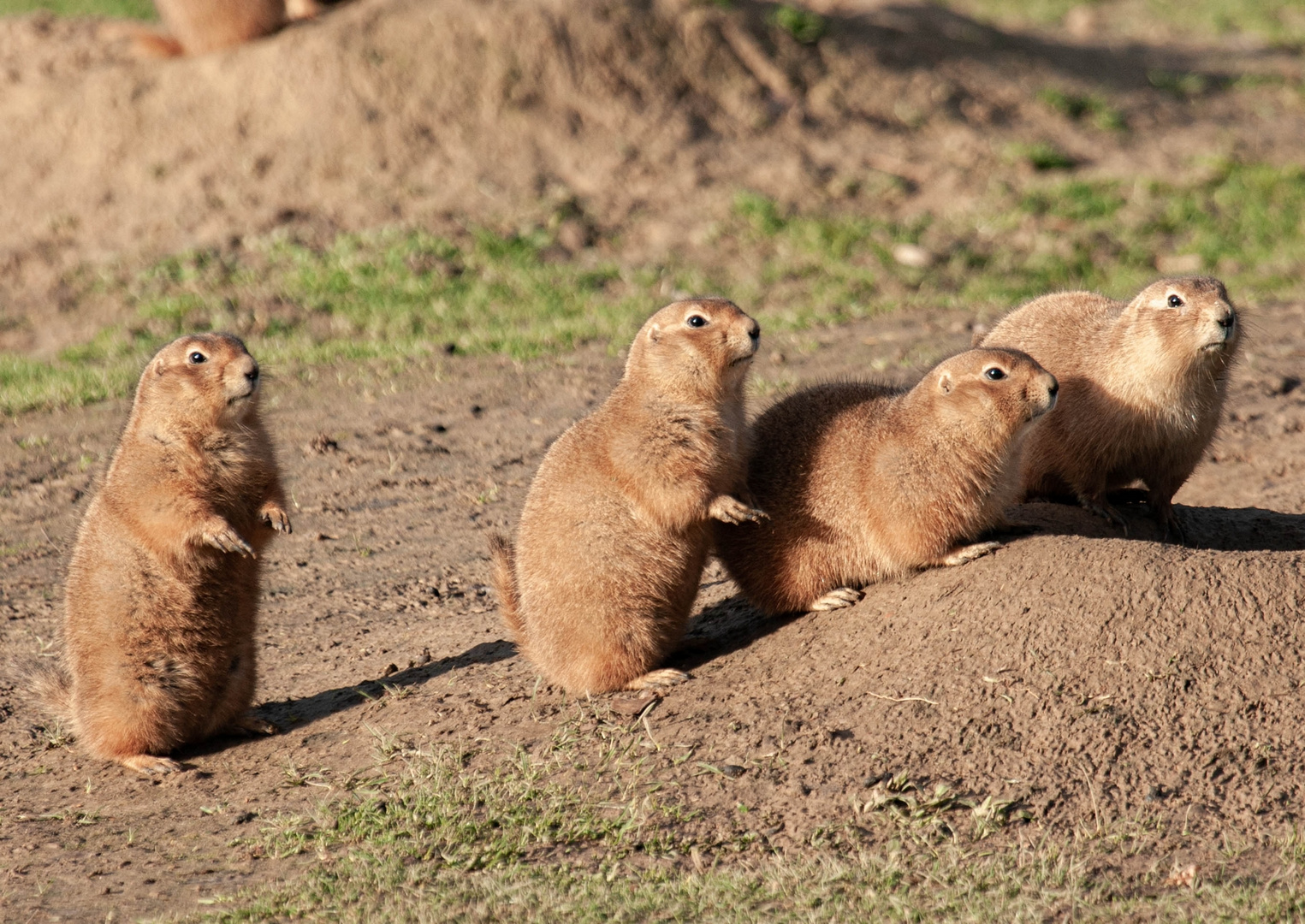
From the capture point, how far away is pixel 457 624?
6.57m

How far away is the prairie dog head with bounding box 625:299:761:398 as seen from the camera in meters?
5.32

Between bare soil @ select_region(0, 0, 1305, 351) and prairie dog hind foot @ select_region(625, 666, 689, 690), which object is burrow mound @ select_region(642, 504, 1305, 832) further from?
bare soil @ select_region(0, 0, 1305, 351)

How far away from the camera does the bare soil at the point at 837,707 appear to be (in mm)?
4512

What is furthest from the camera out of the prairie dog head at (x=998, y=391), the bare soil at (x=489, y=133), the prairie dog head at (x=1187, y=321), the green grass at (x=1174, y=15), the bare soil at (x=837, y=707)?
the green grass at (x=1174, y=15)

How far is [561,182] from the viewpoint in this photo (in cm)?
1268

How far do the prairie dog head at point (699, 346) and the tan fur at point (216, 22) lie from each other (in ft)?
30.0

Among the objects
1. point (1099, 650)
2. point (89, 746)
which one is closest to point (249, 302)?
point (89, 746)

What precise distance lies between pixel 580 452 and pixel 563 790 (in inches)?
51.9

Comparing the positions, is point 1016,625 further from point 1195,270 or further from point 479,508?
point 1195,270

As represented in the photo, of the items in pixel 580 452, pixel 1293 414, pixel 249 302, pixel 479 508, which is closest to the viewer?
pixel 580 452

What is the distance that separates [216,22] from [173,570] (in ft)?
30.0

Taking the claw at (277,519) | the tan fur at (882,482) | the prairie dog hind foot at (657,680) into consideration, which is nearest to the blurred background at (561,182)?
the claw at (277,519)

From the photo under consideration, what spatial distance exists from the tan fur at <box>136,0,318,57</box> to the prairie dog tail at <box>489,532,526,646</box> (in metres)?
8.99

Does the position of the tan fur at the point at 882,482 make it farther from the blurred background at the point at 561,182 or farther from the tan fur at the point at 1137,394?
the blurred background at the point at 561,182
